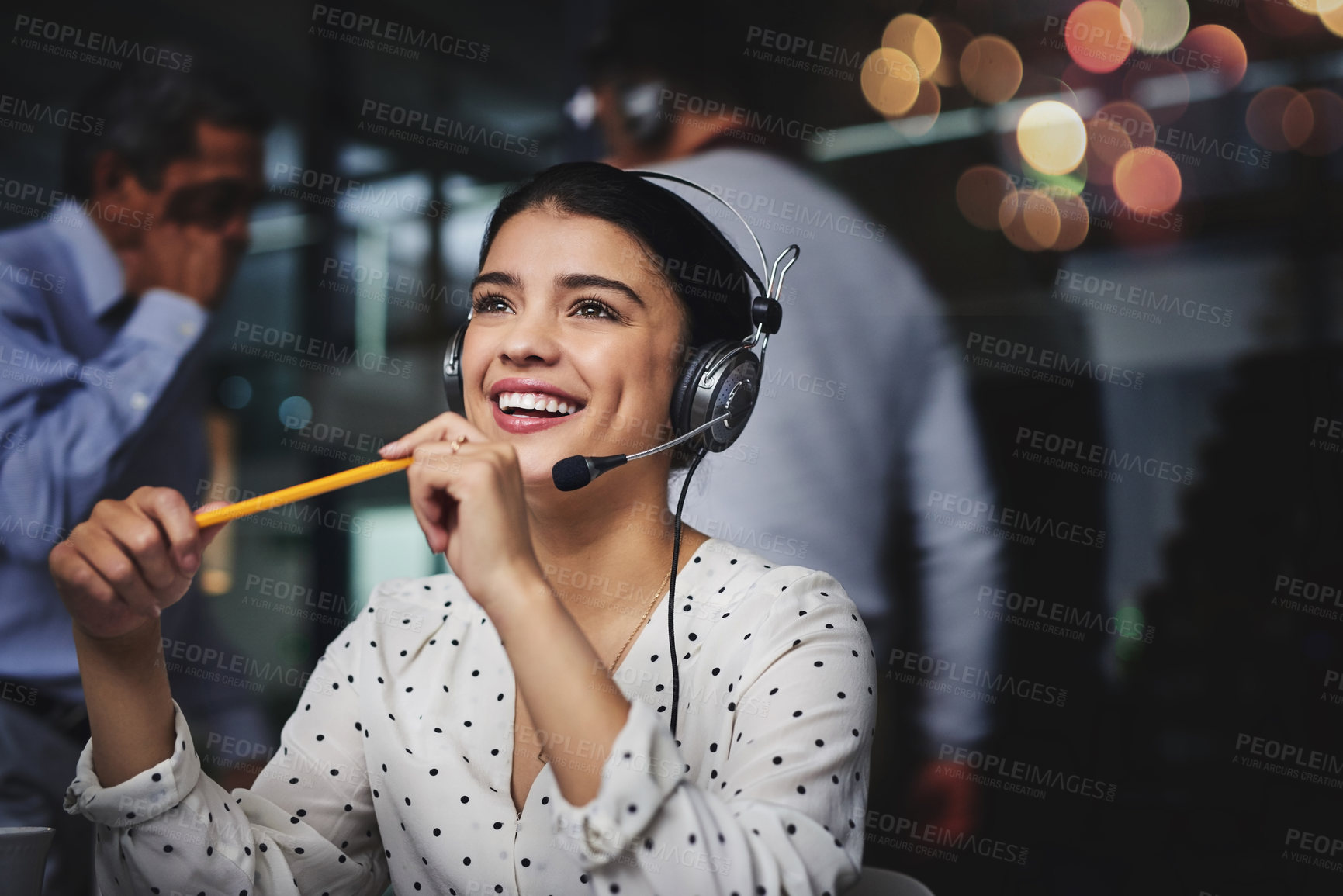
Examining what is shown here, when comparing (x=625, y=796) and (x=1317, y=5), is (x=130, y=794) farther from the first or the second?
(x=1317, y=5)

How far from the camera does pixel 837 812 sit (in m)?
0.88

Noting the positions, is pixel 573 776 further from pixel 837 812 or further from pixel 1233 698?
pixel 1233 698

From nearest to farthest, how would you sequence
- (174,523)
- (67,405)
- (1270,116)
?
(174,523) → (67,405) → (1270,116)

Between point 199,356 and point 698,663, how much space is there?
2059 mm

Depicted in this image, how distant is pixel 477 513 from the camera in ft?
2.73

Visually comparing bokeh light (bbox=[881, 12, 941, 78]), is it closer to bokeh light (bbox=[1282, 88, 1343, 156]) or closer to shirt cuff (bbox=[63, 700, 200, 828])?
bokeh light (bbox=[1282, 88, 1343, 156])

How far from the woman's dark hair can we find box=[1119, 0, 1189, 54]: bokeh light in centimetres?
198

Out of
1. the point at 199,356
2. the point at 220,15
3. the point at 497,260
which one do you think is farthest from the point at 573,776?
the point at 220,15

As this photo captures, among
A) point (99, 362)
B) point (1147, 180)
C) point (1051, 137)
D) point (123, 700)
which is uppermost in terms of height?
point (1051, 137)

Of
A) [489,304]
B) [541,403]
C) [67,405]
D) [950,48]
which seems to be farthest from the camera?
[950,48]

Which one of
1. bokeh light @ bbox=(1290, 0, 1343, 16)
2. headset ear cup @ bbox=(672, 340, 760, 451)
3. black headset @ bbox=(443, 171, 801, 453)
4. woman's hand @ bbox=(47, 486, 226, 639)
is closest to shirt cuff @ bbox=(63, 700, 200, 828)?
woman's hand @ bbox=(47, 486, 226, 639)

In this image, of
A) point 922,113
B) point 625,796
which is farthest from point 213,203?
point 625,796

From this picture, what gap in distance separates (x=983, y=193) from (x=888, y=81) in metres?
0.49

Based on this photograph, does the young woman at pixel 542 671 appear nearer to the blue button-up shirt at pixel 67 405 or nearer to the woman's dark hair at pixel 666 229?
the woman's dark hair at pixel 666 229
